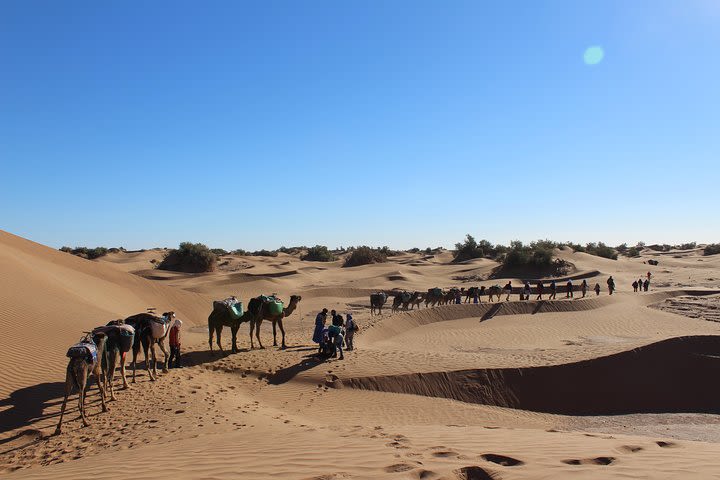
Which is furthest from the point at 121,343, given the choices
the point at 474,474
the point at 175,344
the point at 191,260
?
the point at 191,260

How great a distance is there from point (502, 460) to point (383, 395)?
246 inches

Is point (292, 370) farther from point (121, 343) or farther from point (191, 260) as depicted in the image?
point (191, 260)

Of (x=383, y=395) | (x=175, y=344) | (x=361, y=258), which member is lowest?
(x=383, y=395)

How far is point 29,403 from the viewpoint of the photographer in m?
9.73

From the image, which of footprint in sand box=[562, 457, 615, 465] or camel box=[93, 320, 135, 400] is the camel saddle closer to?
camel box=[93, 320, 135, 400]

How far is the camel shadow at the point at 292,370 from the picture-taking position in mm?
12664

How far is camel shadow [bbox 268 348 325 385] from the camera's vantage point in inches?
499

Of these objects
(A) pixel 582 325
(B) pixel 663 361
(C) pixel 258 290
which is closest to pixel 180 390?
(B) pixel 663 361

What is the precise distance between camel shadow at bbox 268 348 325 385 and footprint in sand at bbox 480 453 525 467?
753cm

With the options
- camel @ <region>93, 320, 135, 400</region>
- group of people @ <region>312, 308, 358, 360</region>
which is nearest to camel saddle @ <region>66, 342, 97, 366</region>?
camel @ <region>93, 320, 135, 400</region>

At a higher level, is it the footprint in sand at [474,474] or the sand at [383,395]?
the footprint in sand at [474,474]

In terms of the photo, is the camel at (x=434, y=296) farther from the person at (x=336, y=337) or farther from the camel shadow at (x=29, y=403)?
the camel shadow at (x=29, y=403)

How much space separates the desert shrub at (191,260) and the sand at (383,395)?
18.5 meters

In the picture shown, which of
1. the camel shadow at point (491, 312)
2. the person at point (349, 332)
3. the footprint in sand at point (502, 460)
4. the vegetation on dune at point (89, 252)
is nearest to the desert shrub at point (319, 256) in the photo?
the vegetation on dune at point (89, 252)
